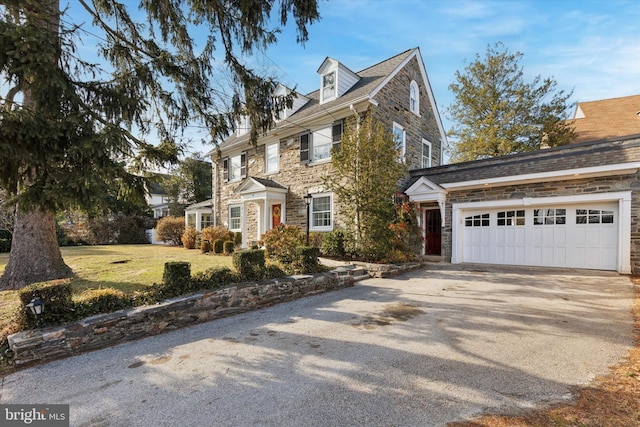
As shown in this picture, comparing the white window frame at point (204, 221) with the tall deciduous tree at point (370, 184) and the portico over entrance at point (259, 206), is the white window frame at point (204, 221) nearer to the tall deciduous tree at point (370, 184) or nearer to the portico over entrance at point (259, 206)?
the portico over entrance at point (259, 206)

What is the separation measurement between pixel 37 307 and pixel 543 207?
12419 millimetres

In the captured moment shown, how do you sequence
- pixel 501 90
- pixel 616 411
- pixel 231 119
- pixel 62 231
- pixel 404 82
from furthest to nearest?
1. pixel 62 231
2. pixel 501 90
3. pixel 404 82
4. pixel 231 119
5. pixel 616 411

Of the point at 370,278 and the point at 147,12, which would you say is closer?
the point at 147,12

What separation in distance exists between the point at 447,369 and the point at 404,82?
12.7 m

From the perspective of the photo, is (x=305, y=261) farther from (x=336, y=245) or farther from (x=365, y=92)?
(x=365, y=92)

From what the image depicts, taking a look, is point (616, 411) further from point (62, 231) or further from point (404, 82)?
point (62, 231)

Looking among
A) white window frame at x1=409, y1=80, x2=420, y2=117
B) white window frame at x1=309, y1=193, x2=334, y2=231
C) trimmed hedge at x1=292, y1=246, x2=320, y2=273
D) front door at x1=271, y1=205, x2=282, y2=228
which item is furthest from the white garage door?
front door at x1=271, y1=205, x2=282, y2=228

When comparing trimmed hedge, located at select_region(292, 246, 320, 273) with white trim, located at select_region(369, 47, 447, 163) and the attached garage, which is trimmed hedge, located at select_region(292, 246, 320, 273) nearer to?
the attached garage

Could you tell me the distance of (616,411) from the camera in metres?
2.39

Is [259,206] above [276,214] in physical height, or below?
above

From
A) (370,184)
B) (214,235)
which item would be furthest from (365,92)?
(214,235)

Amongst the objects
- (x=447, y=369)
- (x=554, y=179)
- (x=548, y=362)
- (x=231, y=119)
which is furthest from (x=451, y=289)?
(x=231, y=119)

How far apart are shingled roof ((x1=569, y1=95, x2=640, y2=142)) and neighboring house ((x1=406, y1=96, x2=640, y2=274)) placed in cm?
968

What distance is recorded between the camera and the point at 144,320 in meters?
4.33
